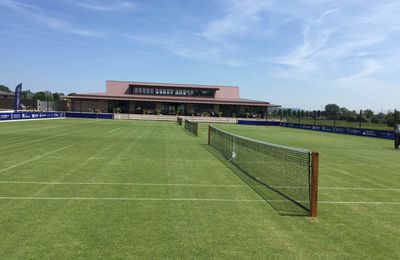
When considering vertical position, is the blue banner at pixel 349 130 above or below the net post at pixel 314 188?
below

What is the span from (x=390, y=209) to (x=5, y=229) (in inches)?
292

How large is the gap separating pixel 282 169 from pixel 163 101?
70192 millimetres

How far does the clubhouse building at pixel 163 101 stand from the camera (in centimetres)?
8194

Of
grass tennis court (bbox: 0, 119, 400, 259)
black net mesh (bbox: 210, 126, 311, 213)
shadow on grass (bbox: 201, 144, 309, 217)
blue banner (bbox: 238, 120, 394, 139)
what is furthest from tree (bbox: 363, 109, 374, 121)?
shadow on grass (bbox: 201, 144, 309, 217)

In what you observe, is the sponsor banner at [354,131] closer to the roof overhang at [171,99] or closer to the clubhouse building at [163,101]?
the roof overhang at [171,99]

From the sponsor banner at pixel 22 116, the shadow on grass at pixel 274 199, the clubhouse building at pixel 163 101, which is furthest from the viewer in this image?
the clubhouse building at pixel 163 101

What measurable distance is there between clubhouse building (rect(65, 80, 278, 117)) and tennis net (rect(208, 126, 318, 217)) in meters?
63.0

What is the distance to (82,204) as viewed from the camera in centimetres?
820

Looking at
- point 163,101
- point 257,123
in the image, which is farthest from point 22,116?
point 257,123

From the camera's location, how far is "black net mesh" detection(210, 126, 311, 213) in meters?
9.02

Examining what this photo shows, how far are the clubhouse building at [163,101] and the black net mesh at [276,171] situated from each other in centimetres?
6404

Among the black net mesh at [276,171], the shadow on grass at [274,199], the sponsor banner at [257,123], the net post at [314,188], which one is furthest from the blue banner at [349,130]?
the net post at [314,188]

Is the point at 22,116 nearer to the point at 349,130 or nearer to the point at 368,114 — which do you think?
the point at 349,130

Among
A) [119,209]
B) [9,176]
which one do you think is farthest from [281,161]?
[9,176]
